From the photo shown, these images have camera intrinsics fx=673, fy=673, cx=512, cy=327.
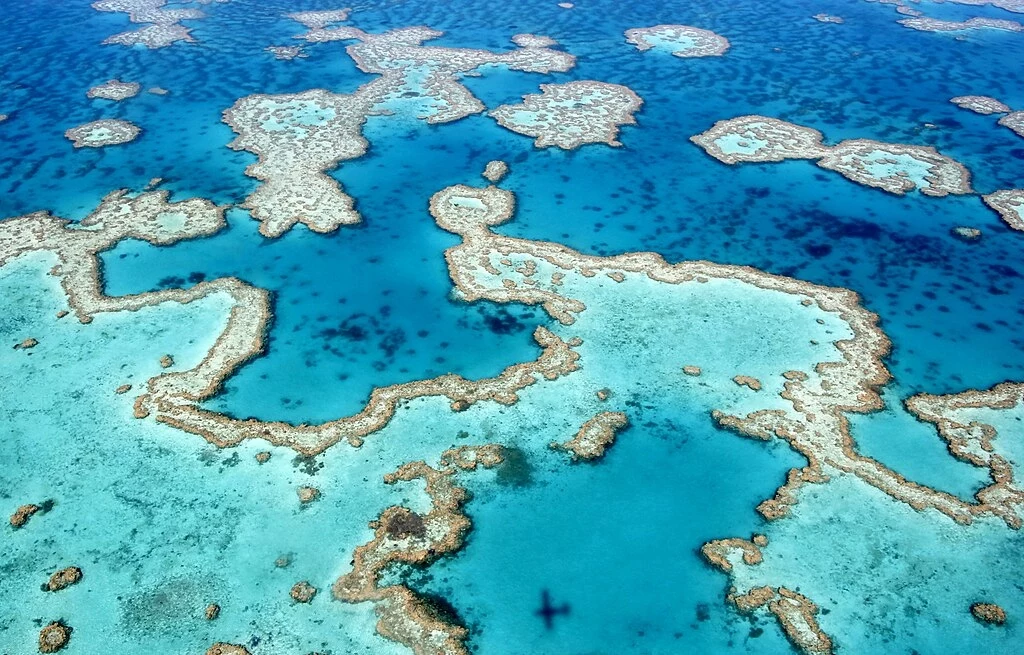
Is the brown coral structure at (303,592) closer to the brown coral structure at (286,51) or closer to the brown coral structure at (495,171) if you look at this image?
the brown coral structure at (495,171)

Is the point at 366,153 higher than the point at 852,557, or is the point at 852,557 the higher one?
the point at 366,153

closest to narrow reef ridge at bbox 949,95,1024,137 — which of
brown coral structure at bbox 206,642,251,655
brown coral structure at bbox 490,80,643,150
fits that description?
brown coral structure at bbox 490,80,643,150

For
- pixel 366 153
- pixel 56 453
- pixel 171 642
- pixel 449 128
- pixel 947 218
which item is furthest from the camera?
pixel 449 128

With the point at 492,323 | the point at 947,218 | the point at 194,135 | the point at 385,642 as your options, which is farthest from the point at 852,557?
the point at 194,135

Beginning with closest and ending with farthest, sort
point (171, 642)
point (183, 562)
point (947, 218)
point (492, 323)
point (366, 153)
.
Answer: point (171, 642), point (183, 562), point (492, 323), point (947, 218), point (366, 153)

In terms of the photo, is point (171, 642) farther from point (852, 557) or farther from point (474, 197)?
→ point (474, 197)

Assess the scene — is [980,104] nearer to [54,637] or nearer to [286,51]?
[286,51]

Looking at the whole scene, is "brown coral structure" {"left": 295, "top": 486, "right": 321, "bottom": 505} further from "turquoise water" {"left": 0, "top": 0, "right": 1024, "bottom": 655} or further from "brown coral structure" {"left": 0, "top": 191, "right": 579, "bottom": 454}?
"brown coral structure" {"left": 0, "top": 191, "right": 579, "bottom": 454}

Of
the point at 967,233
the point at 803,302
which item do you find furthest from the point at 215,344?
the point at 967,233
